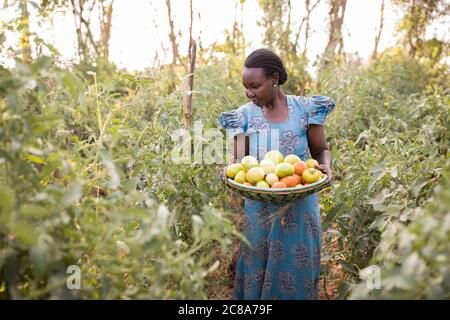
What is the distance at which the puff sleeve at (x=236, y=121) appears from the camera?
1.75m

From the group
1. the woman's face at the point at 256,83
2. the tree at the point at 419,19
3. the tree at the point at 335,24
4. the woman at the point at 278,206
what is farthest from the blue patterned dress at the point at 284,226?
the tree at the point at 419,19

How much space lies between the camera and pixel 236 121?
1.76m

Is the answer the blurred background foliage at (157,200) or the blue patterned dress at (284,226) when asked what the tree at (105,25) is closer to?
the blurred background foliage at (157,200)

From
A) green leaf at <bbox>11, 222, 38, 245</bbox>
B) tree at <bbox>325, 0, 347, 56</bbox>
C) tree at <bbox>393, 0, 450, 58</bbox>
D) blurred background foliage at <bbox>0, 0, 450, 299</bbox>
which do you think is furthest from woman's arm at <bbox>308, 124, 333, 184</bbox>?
tree at <bbox>393, 0, 450, 58</bbox>

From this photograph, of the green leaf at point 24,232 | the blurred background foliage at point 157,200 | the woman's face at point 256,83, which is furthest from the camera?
the woman's face at point 256,83

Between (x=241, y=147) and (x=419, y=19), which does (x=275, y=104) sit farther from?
(x=419, y=19)

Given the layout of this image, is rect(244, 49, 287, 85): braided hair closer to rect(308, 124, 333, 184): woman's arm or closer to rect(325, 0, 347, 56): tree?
rect(308, 124, 333, 184): woman's arm

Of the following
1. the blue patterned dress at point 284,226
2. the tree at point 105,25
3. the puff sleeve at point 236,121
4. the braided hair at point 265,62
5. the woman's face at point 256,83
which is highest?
the tree at point 105,25

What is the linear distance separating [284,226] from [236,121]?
0.46 m

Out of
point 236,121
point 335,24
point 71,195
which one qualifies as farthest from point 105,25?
point 71,195

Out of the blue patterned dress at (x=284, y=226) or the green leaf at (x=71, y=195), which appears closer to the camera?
the green leaf at (x=71, y=195)

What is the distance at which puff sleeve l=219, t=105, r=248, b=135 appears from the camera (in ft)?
5.74

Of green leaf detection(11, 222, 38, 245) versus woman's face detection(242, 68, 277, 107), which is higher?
woman's face detection(242, 68, 277, 107)

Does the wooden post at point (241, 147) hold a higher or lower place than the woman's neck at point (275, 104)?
lower
